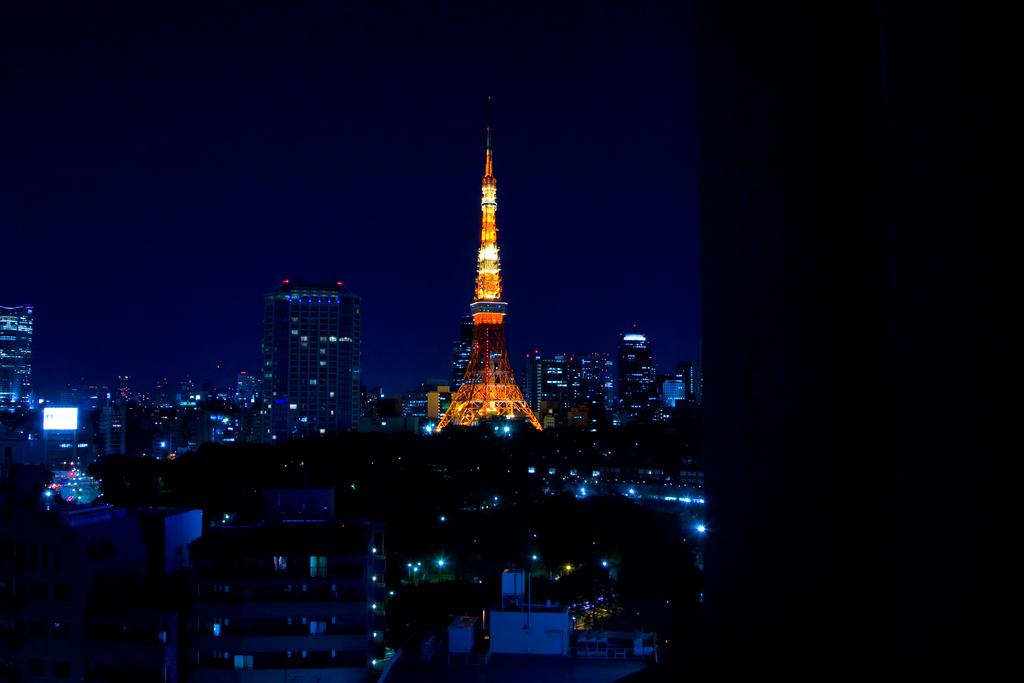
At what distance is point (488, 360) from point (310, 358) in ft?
59.1

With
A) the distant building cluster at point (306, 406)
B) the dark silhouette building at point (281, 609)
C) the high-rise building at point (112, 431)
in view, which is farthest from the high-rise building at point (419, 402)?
the dark silhouette building at point (281, 609)

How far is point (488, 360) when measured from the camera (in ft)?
100

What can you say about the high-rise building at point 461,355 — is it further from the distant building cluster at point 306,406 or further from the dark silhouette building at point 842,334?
the dark silhouette building at point 842,334

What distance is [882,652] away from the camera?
0.53 metres

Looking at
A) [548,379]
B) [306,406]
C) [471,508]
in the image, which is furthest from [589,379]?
[471,508]

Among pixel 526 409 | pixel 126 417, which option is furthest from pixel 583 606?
pixel 126 417

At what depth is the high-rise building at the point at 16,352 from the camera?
198 feet

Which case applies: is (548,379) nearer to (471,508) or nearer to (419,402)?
(419,402)

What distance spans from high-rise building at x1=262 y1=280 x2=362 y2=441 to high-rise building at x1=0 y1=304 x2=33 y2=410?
25649 millimetres

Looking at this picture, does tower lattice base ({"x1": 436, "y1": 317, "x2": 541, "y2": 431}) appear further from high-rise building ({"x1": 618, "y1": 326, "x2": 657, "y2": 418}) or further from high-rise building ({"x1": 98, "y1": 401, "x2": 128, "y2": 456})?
high-rise building ({"x1": 618, "y1": 326, "x2": 657, "y2": 418})

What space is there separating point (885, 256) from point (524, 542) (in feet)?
42.2

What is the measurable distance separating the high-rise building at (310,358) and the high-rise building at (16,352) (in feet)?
84.1

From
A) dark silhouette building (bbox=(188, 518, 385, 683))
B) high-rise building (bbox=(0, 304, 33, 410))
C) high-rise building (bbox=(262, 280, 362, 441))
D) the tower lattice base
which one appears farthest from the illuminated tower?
high-rise building (bbox=(0, 304, 33, 410))

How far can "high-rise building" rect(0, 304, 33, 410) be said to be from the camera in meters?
60.4
